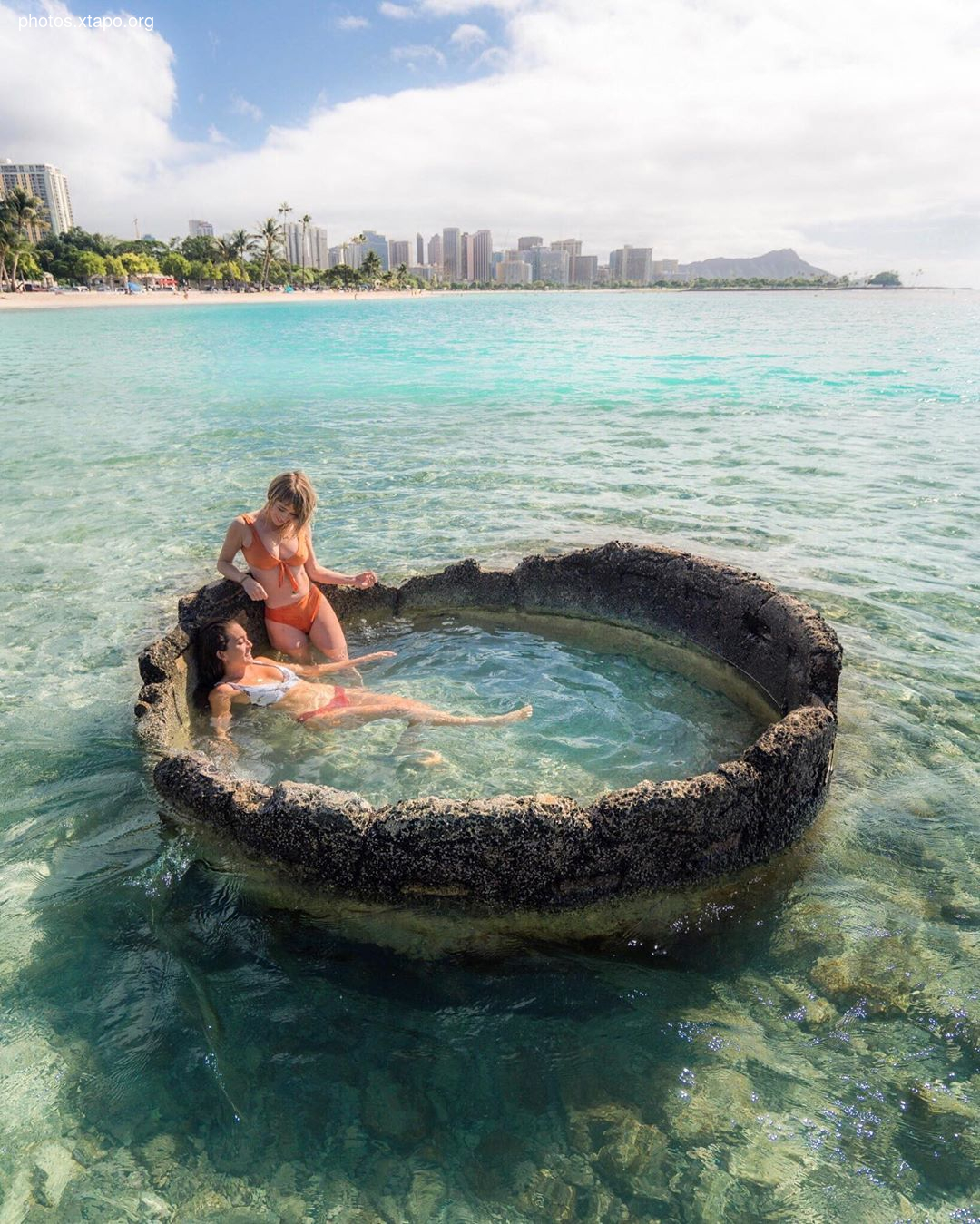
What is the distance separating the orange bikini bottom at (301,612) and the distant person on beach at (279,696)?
0.57 metres

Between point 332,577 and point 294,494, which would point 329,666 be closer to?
point 332,577

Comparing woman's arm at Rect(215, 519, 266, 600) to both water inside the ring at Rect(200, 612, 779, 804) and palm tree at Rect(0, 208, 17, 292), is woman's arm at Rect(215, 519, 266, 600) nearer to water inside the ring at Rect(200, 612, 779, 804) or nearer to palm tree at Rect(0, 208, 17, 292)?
water inside the ring at Rect(200, 612, 779, 804)

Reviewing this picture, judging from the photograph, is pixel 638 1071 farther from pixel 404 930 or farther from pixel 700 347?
pixel 700 347

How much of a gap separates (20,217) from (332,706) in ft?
326

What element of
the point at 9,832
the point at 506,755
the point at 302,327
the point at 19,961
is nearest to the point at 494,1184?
the point at 19,961

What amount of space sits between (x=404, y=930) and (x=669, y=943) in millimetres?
1195

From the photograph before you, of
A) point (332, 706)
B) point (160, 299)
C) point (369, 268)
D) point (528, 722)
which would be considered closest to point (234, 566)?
point (332, 706)

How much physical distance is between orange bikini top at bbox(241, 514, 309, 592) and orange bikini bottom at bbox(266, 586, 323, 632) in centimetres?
14

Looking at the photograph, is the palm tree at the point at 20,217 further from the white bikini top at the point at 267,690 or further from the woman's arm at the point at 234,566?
the white bikini top at the point at 267,690

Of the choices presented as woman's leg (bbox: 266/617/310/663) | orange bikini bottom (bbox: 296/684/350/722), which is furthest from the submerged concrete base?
woman's leg (bbox: 266/617/310/663)

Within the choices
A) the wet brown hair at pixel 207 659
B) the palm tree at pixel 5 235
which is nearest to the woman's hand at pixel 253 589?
the wet brown hair at pixel 207 659

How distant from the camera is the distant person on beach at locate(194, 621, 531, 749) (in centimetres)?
557

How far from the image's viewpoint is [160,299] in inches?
4173

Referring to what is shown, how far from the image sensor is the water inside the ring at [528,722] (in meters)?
5.09
